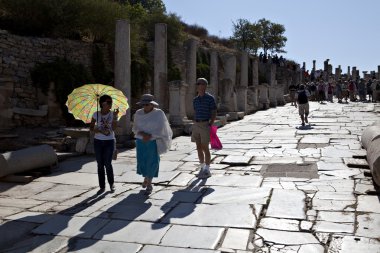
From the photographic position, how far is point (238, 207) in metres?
5.50

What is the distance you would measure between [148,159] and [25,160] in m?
2.48

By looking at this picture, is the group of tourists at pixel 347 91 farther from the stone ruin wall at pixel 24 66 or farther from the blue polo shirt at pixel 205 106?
the blue polo shirt at pixel 205 106

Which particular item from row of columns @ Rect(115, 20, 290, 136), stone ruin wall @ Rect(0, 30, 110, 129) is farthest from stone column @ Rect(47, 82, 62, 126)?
row of columns @ Rect(115, 20, 290, 136)

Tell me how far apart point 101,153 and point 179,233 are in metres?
2.41

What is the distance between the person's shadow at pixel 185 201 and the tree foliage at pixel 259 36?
150ft

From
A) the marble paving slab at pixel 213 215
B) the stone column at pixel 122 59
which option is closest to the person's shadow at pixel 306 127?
the stone column at pixel 122 59

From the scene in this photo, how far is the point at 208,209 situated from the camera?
5.47m

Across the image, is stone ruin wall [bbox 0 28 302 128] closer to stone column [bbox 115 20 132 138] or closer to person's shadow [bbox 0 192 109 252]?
stone column [bbox 115 20 132 138]

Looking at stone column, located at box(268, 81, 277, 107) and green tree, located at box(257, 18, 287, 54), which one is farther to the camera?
green tree, located at box(257, 18, 287, 54)

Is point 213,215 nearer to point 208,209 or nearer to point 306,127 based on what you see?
point 208,209

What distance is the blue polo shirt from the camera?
7.45 meters

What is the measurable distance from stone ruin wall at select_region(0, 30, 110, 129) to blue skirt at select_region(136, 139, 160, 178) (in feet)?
33.8

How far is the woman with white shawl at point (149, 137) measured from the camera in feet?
21.3

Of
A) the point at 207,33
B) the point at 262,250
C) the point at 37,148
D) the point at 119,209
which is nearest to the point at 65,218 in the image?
the point at 119,209
